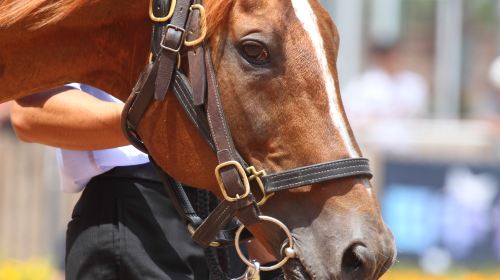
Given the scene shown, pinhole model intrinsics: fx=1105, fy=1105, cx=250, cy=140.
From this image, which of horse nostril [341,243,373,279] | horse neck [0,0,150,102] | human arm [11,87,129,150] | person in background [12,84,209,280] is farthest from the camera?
person in background [12,84,209,280]

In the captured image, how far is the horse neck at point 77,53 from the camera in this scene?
132 inches

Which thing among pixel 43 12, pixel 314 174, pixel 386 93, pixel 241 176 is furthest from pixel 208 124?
pixel 386 93

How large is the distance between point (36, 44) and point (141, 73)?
358mm

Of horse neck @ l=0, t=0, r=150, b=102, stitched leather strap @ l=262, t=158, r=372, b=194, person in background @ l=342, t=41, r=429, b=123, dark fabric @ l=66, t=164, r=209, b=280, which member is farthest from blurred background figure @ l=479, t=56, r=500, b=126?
stitched leather strap @ l=262, t=158, r=372, b=194

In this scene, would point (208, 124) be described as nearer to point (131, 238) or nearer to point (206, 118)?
point (206, 118)

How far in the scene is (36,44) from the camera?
3400mm

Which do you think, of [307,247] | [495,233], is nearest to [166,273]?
[307,247]

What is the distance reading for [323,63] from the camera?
10.3 feet

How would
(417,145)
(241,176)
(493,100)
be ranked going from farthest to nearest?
(493,100)
(417,145)
(241,176)

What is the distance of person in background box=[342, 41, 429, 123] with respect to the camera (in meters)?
10.2

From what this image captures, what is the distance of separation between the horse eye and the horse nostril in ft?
1.93

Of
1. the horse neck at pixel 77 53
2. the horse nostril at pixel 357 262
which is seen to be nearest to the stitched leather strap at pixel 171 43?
the horse neck at pixel 77 53

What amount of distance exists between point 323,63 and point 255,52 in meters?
0.20

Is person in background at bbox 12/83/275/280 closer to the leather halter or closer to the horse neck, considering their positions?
the horse neck
